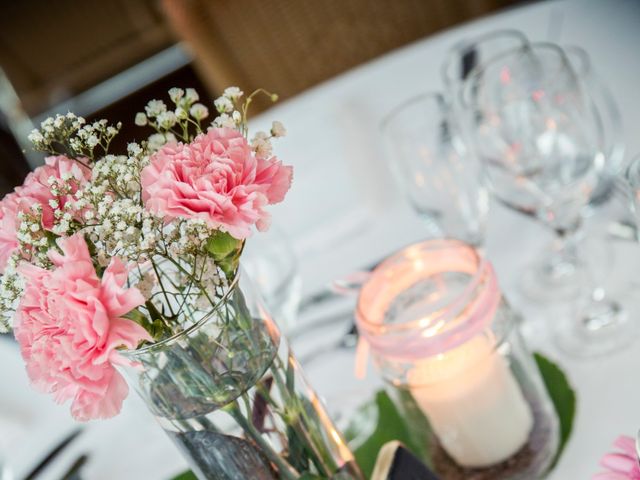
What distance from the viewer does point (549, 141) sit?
103cm

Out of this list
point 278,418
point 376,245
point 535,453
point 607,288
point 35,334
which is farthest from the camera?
point 376,245

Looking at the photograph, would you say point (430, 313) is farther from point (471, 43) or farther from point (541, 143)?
point (471, 43)

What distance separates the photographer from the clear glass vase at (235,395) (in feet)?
2.14

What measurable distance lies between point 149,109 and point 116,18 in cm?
435

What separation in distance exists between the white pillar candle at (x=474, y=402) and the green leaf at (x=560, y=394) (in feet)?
0.12

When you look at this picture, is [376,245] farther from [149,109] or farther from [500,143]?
[149,109]

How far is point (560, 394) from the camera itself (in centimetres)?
91

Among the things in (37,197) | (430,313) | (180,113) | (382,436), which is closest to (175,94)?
(180,113)

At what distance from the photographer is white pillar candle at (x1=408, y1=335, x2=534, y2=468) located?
823 millimetres

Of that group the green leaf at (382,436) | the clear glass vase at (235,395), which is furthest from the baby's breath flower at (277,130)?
the green leaf at (382,436)

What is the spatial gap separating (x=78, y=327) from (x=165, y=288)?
0.44ft

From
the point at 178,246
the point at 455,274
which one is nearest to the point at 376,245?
the point at 455,274

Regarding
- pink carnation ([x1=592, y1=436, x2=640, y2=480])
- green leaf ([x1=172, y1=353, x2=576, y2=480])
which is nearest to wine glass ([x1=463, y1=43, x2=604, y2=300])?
green leaf ([x1=172, y1=353, x2=576, y2=480])

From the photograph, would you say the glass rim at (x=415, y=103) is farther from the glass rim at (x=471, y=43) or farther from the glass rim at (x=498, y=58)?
the glass rim at (x=471, y=43)
